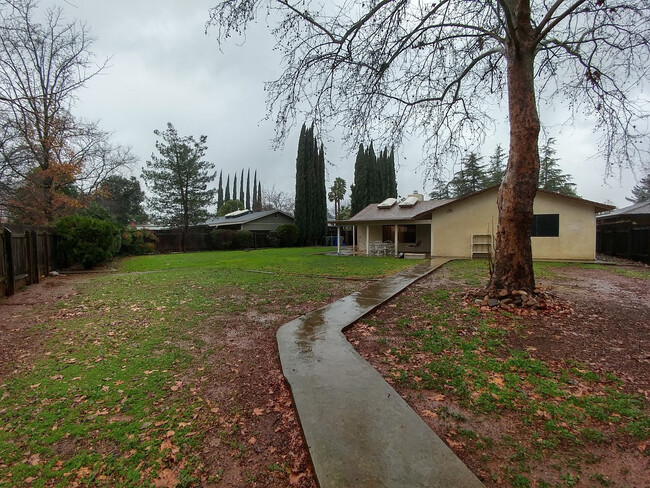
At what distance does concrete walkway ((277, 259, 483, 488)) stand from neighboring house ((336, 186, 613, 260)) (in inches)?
468

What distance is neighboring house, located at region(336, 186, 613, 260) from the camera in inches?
582

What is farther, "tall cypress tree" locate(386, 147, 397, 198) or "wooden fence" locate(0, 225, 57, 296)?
"tall cypress tree" locate(386, 147, 397, 198)

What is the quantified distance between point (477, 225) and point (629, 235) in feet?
21.9

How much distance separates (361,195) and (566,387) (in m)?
31.6

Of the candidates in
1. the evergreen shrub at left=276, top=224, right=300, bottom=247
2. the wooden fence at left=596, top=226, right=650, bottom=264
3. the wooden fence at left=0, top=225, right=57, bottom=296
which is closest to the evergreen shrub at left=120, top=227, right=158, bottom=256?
the wooden fence at left=0, top=225, right=57, bottom=296

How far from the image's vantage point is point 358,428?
86.3 inches

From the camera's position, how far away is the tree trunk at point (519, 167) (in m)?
5.62

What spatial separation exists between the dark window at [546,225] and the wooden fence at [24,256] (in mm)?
19368

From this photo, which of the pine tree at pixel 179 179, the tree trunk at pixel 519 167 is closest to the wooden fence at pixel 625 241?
the tree trunk at pixel 519 167

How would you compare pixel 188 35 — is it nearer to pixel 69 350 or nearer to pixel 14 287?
pixel 69 350

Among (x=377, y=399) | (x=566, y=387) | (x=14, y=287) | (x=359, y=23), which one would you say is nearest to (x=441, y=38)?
(x=359, y=23)

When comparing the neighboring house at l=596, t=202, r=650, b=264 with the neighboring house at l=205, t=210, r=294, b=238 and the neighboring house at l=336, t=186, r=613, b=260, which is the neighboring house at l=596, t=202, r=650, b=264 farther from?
the neighboring house at l=205, t=210, r=294, b=238

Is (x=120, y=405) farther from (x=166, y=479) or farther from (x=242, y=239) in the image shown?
(x=242, y=239)

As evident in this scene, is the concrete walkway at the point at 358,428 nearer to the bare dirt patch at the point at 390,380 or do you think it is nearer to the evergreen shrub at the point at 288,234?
the bare dirt patch at the point at 390,380
